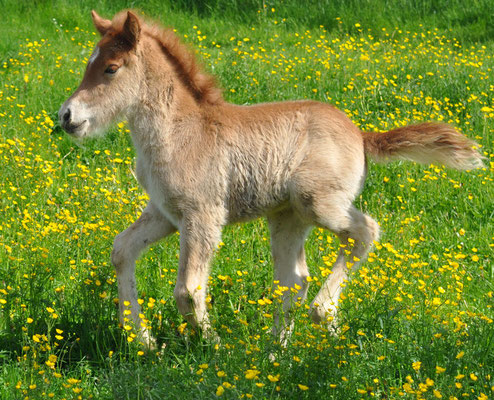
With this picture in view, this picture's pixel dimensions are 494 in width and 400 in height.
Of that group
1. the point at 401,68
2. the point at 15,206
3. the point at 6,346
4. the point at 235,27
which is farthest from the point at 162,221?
the point at 235,27

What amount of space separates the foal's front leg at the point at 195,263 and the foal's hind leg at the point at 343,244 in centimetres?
70

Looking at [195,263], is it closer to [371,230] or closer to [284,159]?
[284,159]

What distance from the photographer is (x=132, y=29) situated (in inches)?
195

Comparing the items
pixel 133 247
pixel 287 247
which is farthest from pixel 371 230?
pixel 133 247

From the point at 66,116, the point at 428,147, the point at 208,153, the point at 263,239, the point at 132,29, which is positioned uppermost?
the point at 132,29

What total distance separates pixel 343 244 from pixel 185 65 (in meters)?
1.57

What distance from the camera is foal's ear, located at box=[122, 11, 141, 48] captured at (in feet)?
16.1

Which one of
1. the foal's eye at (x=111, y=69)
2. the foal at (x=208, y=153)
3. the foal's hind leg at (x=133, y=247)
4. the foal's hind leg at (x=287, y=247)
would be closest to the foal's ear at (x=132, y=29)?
the foal at (x=208, y=153)

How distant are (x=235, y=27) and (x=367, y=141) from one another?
747 cm

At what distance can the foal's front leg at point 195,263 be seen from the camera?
483 cm

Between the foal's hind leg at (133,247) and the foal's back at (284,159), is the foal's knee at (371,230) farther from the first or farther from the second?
the foal's hind leg at (133,247)

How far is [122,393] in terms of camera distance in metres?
3.88

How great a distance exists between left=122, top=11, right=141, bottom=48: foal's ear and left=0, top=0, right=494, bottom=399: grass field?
80cm

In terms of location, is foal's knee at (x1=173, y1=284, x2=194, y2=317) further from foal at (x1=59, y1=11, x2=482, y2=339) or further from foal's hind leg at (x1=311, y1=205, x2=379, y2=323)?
foal's hind leg at (x1=311, y1=205, x2=379, y2=323)
